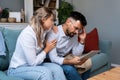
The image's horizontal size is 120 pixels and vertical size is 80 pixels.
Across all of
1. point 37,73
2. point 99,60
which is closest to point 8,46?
point 37,73

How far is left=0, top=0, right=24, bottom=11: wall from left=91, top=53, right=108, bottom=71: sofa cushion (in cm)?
251

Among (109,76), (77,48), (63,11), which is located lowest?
(109,76)

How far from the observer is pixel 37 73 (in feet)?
5.88

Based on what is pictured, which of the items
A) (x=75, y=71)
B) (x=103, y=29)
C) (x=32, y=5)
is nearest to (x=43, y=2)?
(x=32, y=5)

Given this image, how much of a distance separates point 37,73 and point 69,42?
64cm

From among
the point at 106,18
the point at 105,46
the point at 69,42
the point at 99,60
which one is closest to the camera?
the point at 69,42

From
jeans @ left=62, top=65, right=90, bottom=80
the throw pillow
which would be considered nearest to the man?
jeans @ left=62, top=65, right=90, bottom=80

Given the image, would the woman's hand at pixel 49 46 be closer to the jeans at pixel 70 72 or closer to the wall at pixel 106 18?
the jeans at pixel 70 72

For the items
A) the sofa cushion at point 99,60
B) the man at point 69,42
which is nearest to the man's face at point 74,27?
the man at point 69,42

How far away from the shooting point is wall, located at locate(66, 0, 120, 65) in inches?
148

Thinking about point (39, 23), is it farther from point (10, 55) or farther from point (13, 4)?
point (13, 4)

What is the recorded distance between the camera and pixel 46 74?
1785mm

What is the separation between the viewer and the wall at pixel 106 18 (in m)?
3.76

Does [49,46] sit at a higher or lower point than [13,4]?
lower
